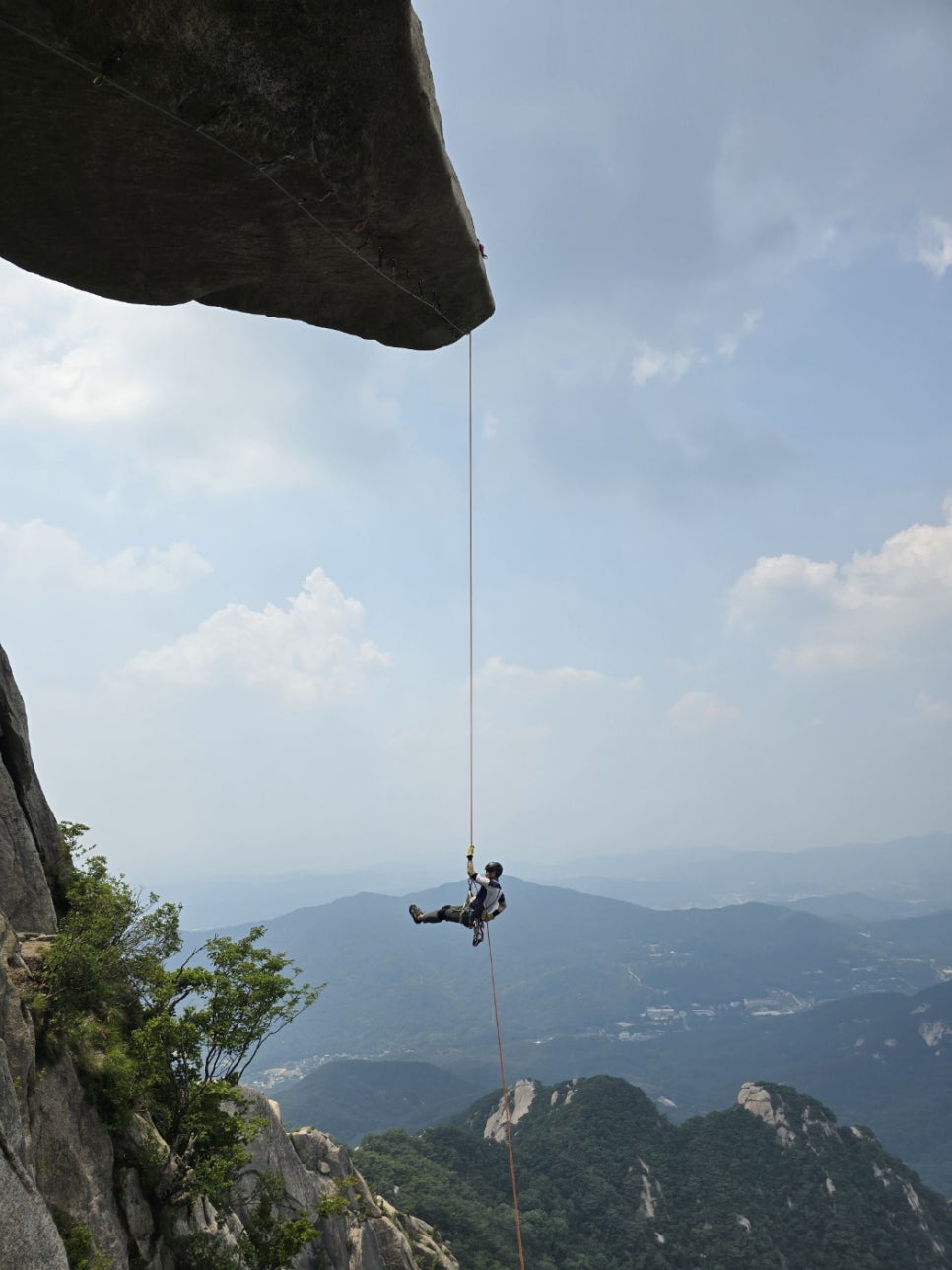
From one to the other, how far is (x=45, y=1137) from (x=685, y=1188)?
88.7 metres

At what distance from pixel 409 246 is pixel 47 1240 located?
15.9m

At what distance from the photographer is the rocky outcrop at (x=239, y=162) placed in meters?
7.98

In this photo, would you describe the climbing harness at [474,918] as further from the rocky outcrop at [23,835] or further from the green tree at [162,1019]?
the rocky outcrop at [23,835]

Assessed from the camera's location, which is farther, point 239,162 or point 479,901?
point 479,901

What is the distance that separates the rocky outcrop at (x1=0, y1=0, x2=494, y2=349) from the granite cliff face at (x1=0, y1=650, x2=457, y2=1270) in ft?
32.5

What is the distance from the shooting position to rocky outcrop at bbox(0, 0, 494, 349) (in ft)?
26.2

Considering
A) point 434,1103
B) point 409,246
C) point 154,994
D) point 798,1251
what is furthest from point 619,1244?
point 434,1103

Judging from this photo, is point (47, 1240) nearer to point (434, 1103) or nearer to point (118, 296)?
point (118, 296)

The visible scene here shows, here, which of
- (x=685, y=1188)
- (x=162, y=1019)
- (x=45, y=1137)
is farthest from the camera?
(x=685, y=1188)

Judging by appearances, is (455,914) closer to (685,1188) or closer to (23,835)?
(23,835)

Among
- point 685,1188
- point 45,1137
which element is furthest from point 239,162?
point 685,1188

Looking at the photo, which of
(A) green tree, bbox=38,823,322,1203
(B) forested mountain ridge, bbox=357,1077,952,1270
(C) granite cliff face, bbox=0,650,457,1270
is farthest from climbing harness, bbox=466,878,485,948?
(B) forested mountain ridge, bbox=357,1077,952,1270

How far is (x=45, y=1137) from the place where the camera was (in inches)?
437

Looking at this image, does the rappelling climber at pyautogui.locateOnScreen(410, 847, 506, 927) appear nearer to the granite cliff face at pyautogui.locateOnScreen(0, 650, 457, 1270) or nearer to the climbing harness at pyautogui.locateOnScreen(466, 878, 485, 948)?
the climbing harness at pyautogui.locateOnScreen(466, 878, 485, 948)
